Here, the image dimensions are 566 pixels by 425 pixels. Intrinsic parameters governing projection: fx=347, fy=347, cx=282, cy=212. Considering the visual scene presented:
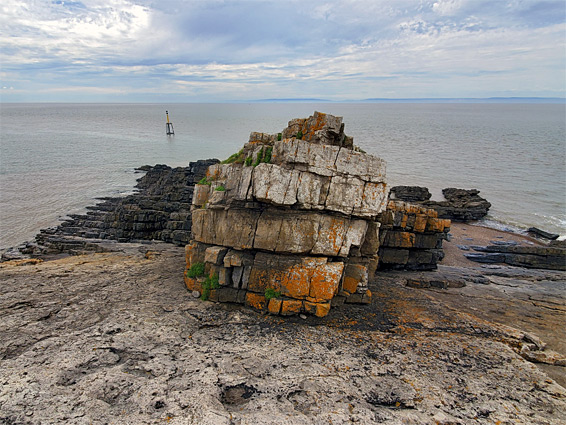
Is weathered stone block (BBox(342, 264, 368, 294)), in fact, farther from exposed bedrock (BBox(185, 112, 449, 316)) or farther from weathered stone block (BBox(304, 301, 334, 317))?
weathered stone block (BBox(304, 301, 334, 317))

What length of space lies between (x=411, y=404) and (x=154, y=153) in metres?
75.4

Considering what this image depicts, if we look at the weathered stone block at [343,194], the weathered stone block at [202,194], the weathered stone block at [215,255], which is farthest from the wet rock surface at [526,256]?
the weathered stone block at [202,194]

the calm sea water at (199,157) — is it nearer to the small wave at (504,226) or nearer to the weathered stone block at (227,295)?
the small wave at (504,226)

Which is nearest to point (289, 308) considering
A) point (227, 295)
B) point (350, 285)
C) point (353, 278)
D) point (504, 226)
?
point (227, 295)

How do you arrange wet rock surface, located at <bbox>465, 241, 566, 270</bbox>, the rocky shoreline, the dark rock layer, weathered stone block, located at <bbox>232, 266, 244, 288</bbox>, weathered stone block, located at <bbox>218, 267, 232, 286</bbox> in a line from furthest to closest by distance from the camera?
the dark rock layer < wet rock surface, located at <bbox>465, 241, 566, 270</bbox> < weathered stone block, located at <bbox>218, 267, 232, 286</bbox> < weathered stone block, located at <bbox>232, 266, 244, 288</bbox> < the rocky shoreline

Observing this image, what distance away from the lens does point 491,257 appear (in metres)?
25.4

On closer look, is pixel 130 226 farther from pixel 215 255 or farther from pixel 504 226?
pixel 504 226

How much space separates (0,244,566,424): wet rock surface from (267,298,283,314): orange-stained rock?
0.86 feet

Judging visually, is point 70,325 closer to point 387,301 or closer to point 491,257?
point 387,301

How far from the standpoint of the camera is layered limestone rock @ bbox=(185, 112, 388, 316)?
1295 cm

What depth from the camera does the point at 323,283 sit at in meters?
12.8

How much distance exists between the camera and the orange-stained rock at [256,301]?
13.1 meters

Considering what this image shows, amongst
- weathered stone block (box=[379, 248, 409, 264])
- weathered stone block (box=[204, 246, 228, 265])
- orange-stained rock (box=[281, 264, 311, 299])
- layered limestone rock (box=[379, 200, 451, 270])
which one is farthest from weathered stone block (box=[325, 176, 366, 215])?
weathered stone block (box=[379, 248, 409, 264])

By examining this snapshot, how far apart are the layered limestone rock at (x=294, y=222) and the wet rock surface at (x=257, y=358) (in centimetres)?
88
